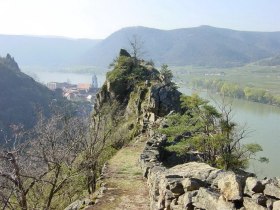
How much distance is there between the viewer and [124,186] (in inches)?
711

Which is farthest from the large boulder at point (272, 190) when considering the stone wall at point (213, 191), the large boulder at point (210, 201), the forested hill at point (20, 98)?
the forested hill at point (20, 98)

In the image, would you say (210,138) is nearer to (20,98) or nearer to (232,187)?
(232,187)

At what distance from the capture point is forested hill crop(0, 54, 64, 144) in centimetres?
11181

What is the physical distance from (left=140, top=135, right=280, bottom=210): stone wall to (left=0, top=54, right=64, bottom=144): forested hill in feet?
317

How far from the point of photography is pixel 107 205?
15.5 metres

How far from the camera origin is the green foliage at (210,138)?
1913cm

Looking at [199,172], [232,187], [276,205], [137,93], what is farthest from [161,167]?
[137,93]

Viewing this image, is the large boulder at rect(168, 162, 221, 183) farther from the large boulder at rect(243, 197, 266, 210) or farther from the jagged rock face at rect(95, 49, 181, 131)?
the jagged rock face at rect(95, 49, 181, 131)

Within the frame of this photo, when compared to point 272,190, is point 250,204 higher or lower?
lower

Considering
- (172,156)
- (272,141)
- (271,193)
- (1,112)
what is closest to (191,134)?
(172,156)

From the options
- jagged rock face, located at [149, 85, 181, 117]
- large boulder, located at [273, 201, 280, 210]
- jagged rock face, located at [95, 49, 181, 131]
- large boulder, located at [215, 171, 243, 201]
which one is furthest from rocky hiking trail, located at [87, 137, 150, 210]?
→ jagged rock face, located at [95, 49, 181, 131]

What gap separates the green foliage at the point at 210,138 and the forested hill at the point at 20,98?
87566mm

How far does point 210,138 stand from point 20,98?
363ft

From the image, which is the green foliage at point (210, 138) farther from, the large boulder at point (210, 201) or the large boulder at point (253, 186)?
the large boulder at point (253, 186)
